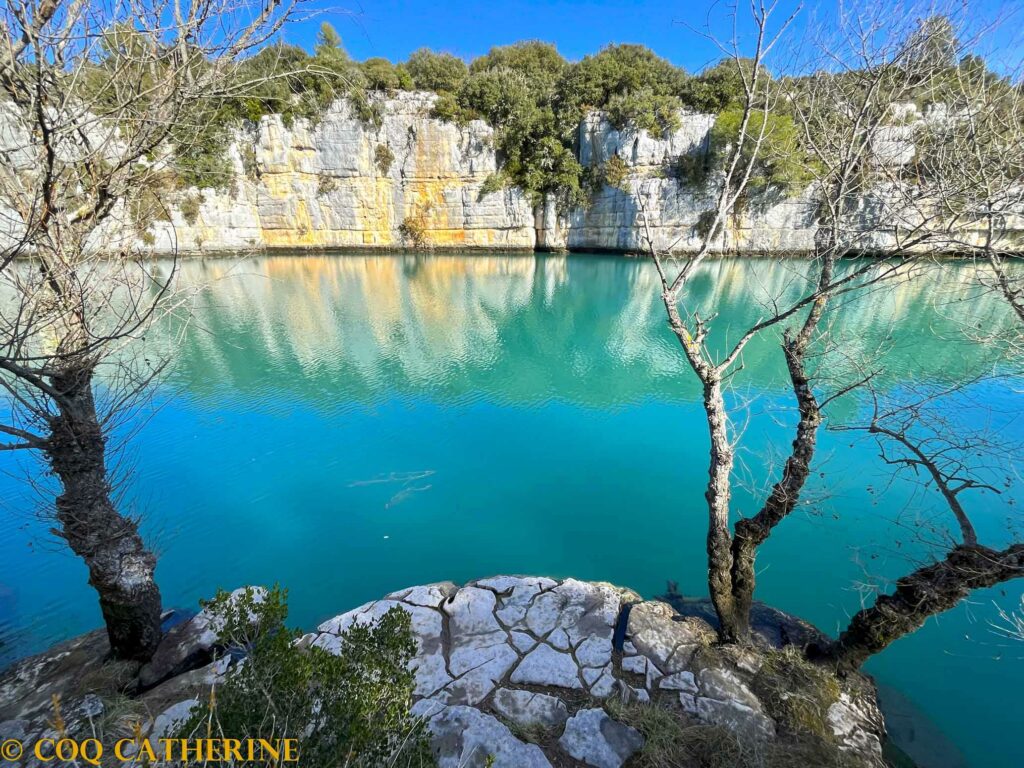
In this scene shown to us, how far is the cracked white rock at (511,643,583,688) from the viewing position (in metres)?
3.07

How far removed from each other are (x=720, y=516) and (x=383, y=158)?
31.9 m

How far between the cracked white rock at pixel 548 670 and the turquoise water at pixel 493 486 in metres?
1.51

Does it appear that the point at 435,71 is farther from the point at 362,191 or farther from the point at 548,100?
the point at 362,191

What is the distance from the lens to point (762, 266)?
913 inches

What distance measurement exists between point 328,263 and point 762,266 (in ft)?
80.9

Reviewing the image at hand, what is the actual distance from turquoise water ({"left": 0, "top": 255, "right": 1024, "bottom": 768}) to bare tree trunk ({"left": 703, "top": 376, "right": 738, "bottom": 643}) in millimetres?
547

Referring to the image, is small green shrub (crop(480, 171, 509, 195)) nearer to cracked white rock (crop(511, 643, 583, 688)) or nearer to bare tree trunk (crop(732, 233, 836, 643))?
bare tree trunk (crop(732, 233, 836, 643))

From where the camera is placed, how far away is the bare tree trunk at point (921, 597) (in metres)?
2.52

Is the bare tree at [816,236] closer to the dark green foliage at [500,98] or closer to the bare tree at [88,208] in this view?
the bare tree at [88,208]

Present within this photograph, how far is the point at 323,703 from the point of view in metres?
1.82

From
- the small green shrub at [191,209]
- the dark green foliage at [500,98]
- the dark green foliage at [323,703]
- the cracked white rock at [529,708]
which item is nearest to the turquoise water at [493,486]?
the cracked white rock at [529,708]

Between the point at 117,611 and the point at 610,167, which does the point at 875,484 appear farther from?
the point at 610,167

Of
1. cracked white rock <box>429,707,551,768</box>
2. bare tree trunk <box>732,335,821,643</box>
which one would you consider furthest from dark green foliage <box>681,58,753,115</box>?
cracked white rock <box>429,707,551,768</box>

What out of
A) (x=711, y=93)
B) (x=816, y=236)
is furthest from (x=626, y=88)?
(x=816, y=236)
